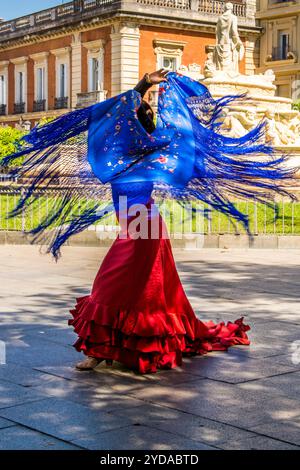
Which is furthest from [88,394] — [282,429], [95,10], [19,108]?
[19,108]

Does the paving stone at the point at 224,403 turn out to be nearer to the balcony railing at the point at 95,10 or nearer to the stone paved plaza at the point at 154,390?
the stone paved plaza at the point at 154,390

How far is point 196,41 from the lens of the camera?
4425 cm

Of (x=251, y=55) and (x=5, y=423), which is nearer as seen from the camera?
(x=5, y=423)

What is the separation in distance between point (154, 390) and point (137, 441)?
1120mm

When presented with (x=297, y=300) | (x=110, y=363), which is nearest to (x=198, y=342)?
(x=110, y=363)

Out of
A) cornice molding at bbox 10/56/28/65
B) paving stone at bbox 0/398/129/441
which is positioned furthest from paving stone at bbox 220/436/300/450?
cornice molding at bbox 10/56/28/65

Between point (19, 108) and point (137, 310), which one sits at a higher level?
point (19, 108)

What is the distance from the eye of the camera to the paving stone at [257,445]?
194 inches

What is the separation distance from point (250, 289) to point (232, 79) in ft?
51.5

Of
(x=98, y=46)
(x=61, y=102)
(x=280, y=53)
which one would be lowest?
(x=61, y=102)

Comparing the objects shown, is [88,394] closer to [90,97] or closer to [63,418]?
[63,418]

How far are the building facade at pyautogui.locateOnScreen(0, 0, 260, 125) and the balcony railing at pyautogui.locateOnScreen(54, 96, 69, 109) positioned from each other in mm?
48

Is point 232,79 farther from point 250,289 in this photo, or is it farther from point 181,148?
point 181,148

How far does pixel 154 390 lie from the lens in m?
6.12
